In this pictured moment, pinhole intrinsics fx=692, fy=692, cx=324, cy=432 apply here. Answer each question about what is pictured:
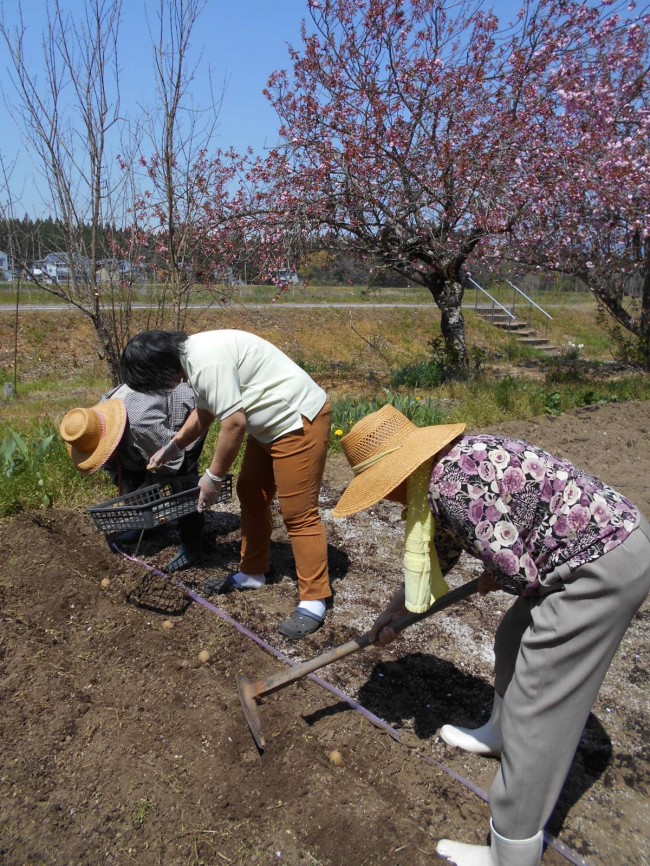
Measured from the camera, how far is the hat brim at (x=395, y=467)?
1.86m

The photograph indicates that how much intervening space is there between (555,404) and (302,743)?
5.42 meters

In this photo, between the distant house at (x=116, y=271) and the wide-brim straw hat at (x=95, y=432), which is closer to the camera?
the wide-brim straw hat at (x=95, y=432)

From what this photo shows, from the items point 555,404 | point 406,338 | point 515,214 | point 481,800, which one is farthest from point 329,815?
point 406,338

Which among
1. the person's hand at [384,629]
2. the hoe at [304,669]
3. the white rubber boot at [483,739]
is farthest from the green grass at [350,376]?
the white rubber boot at [483,739]

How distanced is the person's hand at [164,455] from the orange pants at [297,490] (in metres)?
0.35

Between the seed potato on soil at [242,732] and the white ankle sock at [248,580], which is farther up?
the white ankle sock at [248,580]

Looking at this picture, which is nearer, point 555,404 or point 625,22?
point 555,404

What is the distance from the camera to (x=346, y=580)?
371 cm

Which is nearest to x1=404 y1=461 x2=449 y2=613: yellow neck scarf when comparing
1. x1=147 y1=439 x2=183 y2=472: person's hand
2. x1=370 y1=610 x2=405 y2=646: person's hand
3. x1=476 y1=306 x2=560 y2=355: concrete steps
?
x1=370 y1=610 x2=405 y2=646: person's hand

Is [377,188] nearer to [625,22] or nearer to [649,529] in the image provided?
[625,22]

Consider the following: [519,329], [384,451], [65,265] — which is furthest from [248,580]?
[519,329]

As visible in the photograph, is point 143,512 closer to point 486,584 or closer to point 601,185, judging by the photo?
point 486,584

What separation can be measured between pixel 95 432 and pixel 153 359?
35.1 inches

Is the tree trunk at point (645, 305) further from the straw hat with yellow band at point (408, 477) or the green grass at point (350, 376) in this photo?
the straw hat with yellow band at point (408, 477)
